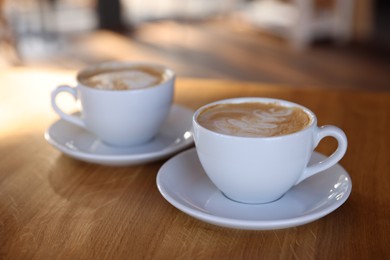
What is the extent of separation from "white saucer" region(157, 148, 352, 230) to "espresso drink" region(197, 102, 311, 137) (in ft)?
0.25

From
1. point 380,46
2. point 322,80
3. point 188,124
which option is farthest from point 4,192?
point 380,46

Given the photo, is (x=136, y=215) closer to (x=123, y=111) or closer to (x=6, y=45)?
(x=123, y=111)

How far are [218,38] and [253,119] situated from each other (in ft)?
10.8

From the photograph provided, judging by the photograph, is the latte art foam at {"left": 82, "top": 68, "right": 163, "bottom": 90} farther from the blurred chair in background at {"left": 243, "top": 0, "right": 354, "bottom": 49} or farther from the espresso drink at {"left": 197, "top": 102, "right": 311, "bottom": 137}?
the blurred chair in background at {"left": 243, "top": 0, "right": 354, "bottom": 49}

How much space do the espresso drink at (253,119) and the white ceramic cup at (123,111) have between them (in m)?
0.11

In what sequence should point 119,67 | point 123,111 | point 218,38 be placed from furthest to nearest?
point 218,38 → point 119,67 → point 123,111

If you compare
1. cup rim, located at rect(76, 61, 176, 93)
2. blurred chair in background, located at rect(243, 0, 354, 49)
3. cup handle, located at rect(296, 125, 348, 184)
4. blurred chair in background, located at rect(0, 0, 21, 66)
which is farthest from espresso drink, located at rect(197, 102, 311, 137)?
blurred chair in background, located at rect(243, 0, 354, 49)

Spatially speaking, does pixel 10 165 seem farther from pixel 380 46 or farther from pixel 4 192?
pixel 380 46

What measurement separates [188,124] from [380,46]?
300 centimetres

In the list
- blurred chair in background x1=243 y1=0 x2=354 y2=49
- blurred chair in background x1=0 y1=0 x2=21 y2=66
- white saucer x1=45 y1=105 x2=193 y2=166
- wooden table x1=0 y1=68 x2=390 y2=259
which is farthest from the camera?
blurred chair in background x1=243 y1=0 x2=354 y2=49

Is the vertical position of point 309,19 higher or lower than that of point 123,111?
lower

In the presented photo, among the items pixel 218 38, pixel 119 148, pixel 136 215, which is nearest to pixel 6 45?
pixel 218 38

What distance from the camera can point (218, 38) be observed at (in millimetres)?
3805

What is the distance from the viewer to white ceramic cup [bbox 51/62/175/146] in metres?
0.68
